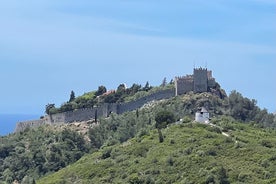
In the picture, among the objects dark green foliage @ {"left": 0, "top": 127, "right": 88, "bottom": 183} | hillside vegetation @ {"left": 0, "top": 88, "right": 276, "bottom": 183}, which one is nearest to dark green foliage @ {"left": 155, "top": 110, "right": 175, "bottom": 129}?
hillside vegetation @ {"left": 0, "top": 88, "right": 276, "bottom": 183}

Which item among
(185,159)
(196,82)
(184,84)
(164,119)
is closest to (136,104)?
(184,84)

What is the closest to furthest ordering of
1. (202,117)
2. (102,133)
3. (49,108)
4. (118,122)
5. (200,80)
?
(202,117) < (102,133) < (118,122) < (200,80) < (49,108)

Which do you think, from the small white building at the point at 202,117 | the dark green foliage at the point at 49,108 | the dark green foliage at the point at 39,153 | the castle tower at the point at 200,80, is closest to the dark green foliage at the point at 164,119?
the small white building at the point at 202,117

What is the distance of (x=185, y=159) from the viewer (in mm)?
65125

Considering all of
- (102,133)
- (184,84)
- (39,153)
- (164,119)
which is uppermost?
(184,84)

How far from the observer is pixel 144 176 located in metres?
63.0

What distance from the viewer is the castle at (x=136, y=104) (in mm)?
92812

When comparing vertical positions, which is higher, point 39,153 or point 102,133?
point 102,133

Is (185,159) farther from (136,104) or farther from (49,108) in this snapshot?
(49,108)

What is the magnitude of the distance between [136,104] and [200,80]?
8.08 m

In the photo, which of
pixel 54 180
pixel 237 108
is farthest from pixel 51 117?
pixel 54 180

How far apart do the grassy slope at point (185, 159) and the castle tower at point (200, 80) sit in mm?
16699

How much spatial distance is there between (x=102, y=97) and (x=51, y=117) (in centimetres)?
617

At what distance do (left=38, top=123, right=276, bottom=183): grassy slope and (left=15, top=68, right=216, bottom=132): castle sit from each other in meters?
17.1
